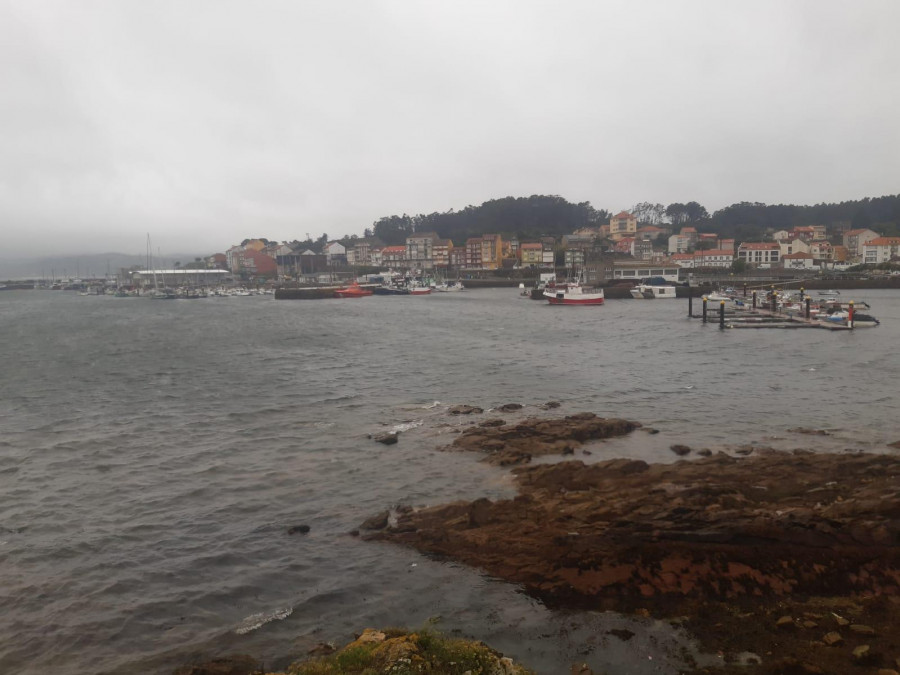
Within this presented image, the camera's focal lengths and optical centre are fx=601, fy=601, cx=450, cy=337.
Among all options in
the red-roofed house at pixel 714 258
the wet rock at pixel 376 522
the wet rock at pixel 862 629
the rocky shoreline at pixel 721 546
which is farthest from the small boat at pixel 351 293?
the wet rock at pixel 862 629

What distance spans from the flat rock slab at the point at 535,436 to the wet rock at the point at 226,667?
23.1 feet

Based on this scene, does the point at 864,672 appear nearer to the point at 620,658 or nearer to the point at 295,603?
the point at 620,658

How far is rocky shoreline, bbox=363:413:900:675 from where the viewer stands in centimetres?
634

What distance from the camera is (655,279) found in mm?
77000

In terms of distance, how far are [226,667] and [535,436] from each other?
364 inches

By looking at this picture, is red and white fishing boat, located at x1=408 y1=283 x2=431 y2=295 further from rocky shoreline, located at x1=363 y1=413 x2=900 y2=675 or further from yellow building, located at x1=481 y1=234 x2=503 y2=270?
rocky shoreline, located at x1=363 y1=413 x2=900 y2=675

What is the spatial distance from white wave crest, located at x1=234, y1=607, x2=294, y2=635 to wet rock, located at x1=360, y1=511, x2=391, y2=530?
2.29 metres

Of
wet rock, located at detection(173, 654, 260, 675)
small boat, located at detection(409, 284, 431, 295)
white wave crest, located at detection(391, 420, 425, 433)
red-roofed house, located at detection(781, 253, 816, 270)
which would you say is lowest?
wet rock, located at detection(173, 654, 260, 675)

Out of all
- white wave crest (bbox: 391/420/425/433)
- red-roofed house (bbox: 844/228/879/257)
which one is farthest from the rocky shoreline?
red-roofed house (bbox: 844/228/879/257)

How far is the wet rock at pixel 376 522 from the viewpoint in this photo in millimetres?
9820

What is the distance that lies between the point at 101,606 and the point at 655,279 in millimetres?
76430

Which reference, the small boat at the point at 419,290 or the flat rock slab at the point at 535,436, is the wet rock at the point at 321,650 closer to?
the flat rock slab at the point at 535,436

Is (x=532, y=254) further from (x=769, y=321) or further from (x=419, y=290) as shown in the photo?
(x=769, y=321)

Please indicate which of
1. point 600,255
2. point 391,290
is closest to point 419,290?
point 391,290
